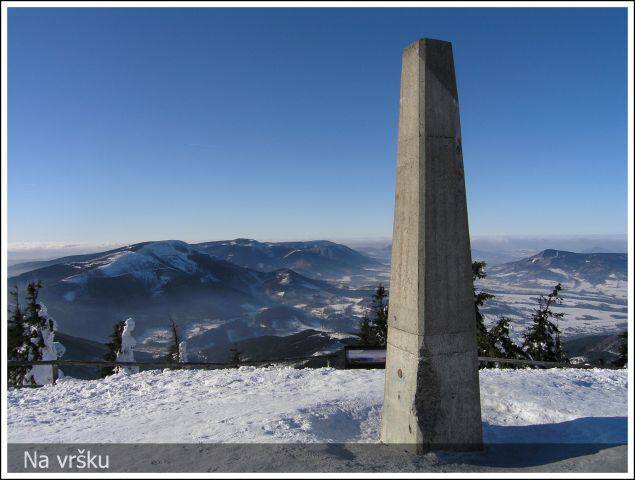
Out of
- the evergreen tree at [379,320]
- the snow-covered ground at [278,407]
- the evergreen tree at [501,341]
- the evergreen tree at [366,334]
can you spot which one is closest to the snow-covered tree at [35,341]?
the snow-covered ground at [278,407]

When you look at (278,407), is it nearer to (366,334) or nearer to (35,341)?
(35,341)

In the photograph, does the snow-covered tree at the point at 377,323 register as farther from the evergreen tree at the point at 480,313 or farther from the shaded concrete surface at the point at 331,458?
the shaded concrete surface at the point at 331,458

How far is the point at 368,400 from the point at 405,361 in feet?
8.68

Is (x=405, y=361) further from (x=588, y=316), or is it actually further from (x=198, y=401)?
(x=588, y=316)

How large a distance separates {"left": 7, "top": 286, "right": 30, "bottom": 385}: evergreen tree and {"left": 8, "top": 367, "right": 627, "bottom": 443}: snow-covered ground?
51.5ft

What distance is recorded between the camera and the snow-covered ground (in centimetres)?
646

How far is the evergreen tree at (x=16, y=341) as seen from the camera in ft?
72.9

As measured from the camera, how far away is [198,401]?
28.4 ft

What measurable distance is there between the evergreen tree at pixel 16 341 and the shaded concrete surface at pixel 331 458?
20.4 meters

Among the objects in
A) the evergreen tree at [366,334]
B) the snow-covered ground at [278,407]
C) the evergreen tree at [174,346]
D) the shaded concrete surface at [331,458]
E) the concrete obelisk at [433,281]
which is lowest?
the evergreen tree at [174,346]

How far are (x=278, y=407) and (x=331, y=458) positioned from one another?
2497 millimetres

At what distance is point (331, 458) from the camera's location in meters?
5.32

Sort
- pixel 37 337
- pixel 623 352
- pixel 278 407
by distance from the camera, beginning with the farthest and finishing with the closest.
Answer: pixel 623 352 < pixel 37 337 < pixel 278 407

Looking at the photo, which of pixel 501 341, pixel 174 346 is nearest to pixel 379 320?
pixel 501 341
